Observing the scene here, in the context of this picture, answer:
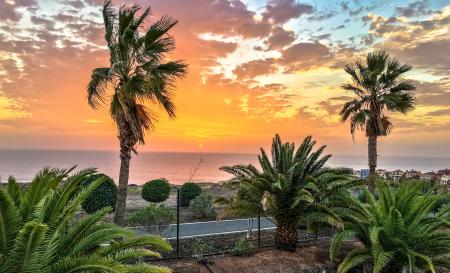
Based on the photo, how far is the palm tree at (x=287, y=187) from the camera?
1077 centimetres

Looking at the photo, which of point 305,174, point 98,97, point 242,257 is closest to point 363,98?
point 305,174

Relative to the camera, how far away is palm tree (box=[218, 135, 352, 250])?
10773 millimetres

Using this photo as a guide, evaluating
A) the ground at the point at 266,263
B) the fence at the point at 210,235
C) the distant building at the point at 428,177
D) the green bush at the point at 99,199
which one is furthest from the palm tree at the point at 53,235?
the distant building at the point at 428,177

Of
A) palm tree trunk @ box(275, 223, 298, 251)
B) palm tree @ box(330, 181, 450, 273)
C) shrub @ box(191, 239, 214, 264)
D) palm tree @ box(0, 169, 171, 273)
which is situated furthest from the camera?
palm tree trunk @ box(275, 223, 298, 251)

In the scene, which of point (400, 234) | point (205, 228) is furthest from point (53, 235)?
point (205, 228)

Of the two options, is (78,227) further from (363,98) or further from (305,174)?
(363,98)

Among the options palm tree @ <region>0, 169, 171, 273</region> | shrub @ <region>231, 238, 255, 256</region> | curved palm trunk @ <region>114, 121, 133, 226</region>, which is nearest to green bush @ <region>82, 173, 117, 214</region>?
curved palm trunk @ <region>114, 121, 133, 226</region>

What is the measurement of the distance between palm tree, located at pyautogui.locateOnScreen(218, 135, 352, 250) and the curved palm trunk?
2.91 m

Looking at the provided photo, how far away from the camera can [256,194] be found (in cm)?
1122

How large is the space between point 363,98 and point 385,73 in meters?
1.59

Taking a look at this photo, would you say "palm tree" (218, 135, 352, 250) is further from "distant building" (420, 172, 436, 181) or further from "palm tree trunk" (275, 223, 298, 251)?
"distant building" (420, 172, 436, 181)

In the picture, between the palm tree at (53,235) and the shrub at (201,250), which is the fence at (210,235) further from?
the palm tree at (53,235)

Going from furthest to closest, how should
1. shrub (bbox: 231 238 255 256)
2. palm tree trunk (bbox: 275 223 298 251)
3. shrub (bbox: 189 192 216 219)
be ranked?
1. shrub (bbox: 189 192 216 219)
2. palm tree trunk (bbox: 275 223 298 251)
3. shrub (bbox: 231 238 255 256)

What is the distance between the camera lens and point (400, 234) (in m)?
9.47
